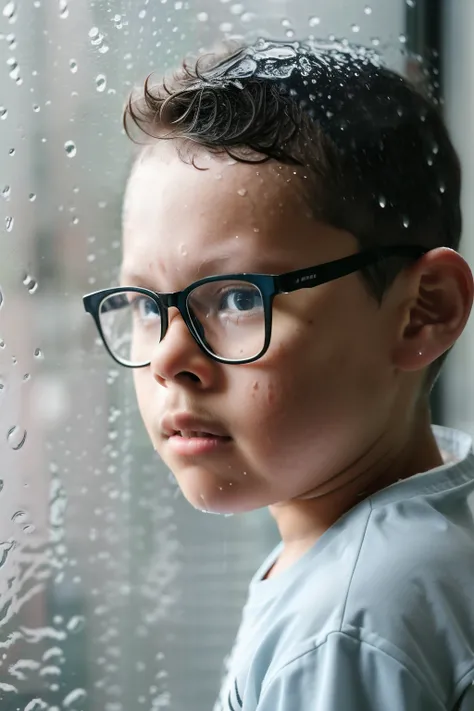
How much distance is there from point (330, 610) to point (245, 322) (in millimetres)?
209

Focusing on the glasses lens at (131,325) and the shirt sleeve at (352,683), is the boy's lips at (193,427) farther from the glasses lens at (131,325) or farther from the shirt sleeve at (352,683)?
the shirt sleeve at (352,683)

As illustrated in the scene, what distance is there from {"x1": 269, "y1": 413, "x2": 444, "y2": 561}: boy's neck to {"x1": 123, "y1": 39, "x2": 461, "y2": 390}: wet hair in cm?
14

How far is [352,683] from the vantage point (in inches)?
20.8

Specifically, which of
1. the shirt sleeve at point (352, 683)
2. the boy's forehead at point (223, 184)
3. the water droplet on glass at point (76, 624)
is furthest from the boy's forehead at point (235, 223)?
the water droplet on glass at point (76, 624)

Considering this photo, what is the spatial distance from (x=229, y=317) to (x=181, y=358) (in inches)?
1.8

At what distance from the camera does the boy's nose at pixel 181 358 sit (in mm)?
625

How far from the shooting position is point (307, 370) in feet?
2.02

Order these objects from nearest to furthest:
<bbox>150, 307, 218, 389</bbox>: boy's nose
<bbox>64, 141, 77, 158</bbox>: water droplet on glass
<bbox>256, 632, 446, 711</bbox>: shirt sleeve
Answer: <bbox>256, 632, 446, 711</bbox>: shirt sleeve, <bbox>150, 307, 218, 389</bbox>: boy's nose, <bbox>64, 141, 77, 158</bbox>: water droplet on glass

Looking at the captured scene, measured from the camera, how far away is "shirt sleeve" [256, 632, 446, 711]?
0.52m

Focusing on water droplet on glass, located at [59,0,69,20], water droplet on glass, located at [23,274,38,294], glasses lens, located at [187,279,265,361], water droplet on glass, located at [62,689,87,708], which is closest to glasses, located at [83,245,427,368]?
glasses lens, located at [187,279,265,361]

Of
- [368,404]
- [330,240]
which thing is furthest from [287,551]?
[330,240]

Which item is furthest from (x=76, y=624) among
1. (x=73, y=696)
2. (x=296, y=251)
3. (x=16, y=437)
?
(x=296, y=251)

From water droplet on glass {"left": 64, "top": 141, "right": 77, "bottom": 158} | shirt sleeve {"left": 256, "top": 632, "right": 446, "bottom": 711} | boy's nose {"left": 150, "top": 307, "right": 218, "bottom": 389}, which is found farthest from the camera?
water droplet on glass {"left": 64, "top": 141, "right": 77, "bottom": 158}

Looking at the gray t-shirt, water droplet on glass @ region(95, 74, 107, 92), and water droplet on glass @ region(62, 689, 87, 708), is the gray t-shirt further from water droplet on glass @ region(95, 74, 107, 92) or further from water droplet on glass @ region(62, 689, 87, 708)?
water droplet on glass @ region(95, 74, 107, 92)
